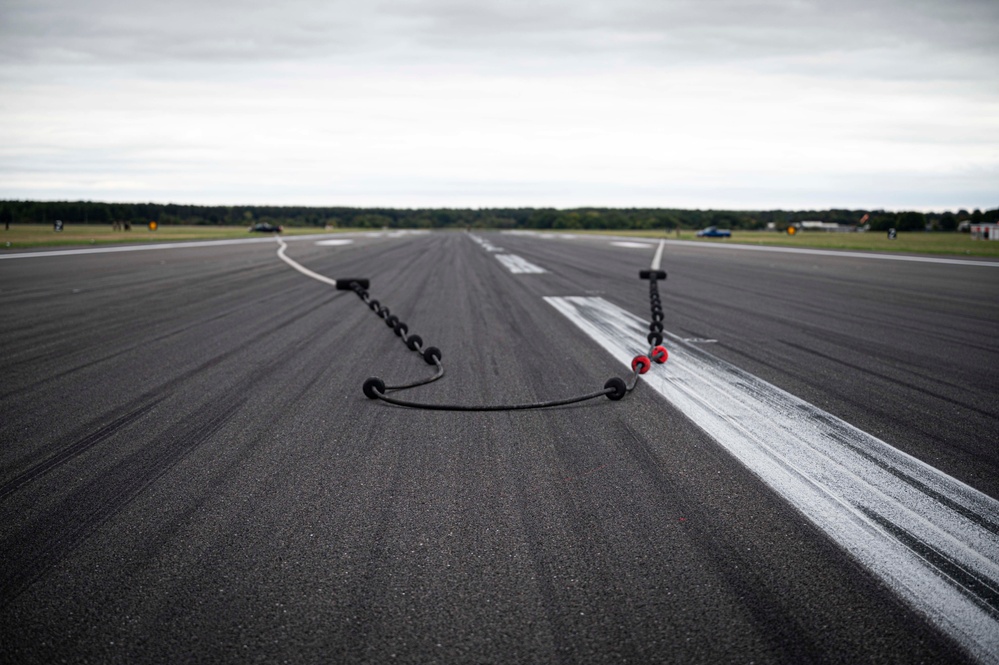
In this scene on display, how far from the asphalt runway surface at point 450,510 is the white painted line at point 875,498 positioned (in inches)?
0.8

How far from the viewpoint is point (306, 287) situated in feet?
37.8

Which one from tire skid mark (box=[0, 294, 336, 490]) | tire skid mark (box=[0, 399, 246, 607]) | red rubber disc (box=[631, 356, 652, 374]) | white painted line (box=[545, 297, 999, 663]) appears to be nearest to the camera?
white painted line (box=[545, 297, 999, 663])

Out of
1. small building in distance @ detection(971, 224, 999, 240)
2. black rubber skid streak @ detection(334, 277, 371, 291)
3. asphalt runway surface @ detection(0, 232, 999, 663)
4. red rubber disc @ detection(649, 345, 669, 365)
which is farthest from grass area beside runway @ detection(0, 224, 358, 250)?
small building in distance @ detection(971, 224, 999, 240)

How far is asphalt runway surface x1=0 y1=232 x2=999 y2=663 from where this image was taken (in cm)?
180

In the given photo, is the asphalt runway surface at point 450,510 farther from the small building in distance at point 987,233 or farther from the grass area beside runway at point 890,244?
the small building in distance at point 987,233

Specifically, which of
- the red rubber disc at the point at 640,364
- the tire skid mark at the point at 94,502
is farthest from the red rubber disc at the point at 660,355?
the tire skid mark at the point at 94,502

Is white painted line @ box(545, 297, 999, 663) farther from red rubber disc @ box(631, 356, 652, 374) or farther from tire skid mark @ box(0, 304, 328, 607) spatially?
tire skid mark @ box(0, 304, 328, 607)

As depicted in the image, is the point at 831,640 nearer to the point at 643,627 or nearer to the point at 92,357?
the point at 643,627

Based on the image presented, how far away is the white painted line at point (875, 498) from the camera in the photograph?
1964mm

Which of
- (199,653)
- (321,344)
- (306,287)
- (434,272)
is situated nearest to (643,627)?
(199,653)

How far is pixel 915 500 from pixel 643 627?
150 cm

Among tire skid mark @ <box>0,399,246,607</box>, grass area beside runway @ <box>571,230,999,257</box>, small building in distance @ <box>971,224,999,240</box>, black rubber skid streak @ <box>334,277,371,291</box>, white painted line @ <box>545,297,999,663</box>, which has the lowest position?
tire skid mark @ <box>0,399,246,607</box>

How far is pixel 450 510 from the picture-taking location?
8.38 feet

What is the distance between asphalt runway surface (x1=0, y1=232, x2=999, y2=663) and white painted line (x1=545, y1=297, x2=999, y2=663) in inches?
0.8
